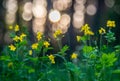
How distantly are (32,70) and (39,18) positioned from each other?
1031 cm

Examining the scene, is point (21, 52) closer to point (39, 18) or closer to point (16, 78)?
point (16, 78)

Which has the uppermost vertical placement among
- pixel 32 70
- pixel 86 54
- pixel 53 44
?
pixel 86 54

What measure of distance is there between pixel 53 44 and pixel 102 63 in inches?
248

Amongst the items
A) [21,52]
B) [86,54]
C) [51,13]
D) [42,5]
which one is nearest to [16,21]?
[51,13]

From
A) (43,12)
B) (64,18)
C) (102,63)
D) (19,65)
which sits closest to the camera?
(102,63)

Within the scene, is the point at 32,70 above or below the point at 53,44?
above

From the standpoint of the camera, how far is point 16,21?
1177 cm

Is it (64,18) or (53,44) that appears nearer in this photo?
(53,44)

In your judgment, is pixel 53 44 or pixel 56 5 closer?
pixel 53 44

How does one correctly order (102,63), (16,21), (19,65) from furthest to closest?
(16,21) < (19,65) < (102,63)

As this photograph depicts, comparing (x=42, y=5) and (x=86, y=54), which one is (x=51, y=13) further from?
(x=86, y=54)

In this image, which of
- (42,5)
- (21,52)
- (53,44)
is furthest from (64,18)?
(21,52)

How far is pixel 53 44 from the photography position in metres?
9.30

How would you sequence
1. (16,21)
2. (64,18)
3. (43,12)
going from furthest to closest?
(43,12) < (64,18) < (16,21)
